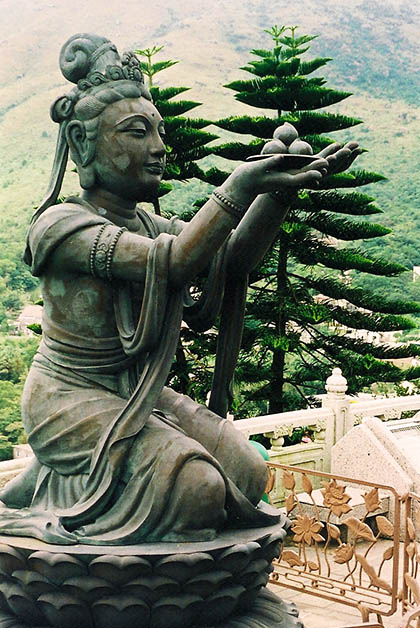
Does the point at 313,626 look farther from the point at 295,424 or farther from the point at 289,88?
the point at 289,88

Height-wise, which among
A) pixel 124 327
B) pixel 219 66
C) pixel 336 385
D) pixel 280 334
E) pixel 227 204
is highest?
pixel 219 66

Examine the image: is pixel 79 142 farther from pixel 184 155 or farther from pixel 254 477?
pixel 184 155

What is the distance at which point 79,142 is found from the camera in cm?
362

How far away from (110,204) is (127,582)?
1376 millimetres

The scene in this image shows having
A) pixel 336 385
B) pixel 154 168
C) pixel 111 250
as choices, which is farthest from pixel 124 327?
pixel 336 385

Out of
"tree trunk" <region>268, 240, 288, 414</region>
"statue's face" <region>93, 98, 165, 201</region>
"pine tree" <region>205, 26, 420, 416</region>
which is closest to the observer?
"statue's face" <region>93, 98, 165, 201</region>

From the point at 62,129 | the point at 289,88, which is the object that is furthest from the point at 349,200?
the point at 62,129

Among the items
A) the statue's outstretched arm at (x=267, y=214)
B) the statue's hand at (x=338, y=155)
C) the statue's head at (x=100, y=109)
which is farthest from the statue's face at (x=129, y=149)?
the statue's hand at (x=338, y=155)

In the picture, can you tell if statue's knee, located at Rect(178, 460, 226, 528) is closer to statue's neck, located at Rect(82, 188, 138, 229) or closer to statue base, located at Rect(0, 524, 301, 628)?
statue base, located at Rect(0, 524, 301, 628)

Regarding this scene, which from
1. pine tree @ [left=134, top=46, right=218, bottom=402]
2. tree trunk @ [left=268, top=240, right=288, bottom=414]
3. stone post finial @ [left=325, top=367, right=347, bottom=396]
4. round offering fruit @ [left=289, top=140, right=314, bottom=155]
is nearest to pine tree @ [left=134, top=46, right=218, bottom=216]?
pine tree @ [left=134, top=46, right=218, bottom=402]

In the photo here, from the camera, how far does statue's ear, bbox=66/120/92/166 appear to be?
358 centimetres

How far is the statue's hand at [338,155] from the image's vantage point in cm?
333

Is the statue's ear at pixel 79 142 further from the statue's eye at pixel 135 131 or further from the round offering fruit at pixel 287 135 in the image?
the round offering fruit at pixel 287 135

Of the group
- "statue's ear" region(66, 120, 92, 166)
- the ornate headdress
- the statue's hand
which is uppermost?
the ornate headdress
